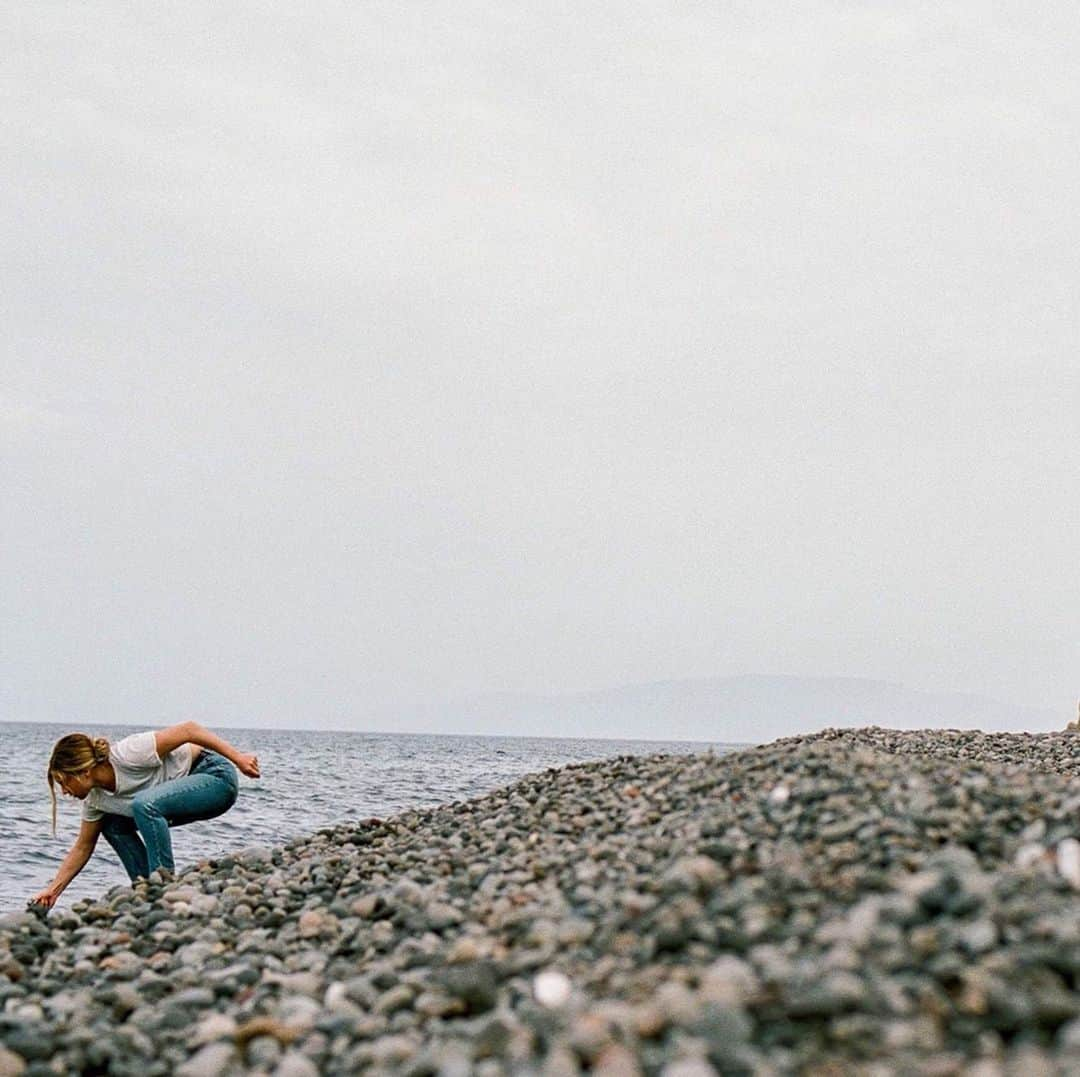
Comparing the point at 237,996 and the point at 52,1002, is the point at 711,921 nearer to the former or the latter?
the point at 237,996

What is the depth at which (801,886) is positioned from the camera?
4605mm

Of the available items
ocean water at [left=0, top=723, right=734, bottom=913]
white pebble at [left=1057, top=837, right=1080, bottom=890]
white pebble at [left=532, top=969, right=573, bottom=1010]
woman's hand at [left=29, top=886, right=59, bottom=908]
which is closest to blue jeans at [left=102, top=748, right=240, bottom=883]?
woman's hand at [left=29, top=886, right=59, bottom=908]

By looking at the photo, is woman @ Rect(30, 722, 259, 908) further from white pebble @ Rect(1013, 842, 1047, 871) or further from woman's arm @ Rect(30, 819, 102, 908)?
white pebble @ Rect(1013, 842, 1047, 871)

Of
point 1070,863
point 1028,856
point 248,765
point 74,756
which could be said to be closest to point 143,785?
point 74,756

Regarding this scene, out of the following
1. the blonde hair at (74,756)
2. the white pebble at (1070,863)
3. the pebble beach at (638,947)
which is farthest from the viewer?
the blonde hair at (74,756)

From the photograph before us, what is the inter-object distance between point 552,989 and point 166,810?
567cm

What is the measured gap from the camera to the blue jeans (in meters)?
8.88

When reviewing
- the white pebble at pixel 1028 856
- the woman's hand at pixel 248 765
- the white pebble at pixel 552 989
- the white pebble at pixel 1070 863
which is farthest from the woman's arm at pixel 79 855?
the white pebble at pixel 1070 863

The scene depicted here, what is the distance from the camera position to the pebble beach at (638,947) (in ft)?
11.4

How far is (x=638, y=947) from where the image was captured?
4355mm

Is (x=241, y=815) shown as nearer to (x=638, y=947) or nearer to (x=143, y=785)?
(x=143, y=785)

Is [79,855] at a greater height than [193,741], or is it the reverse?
[193,741]

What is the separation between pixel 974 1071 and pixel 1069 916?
3.69ft

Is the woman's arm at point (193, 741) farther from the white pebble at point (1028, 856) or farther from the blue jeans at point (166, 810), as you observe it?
the white pebble at point (1028, 856)
